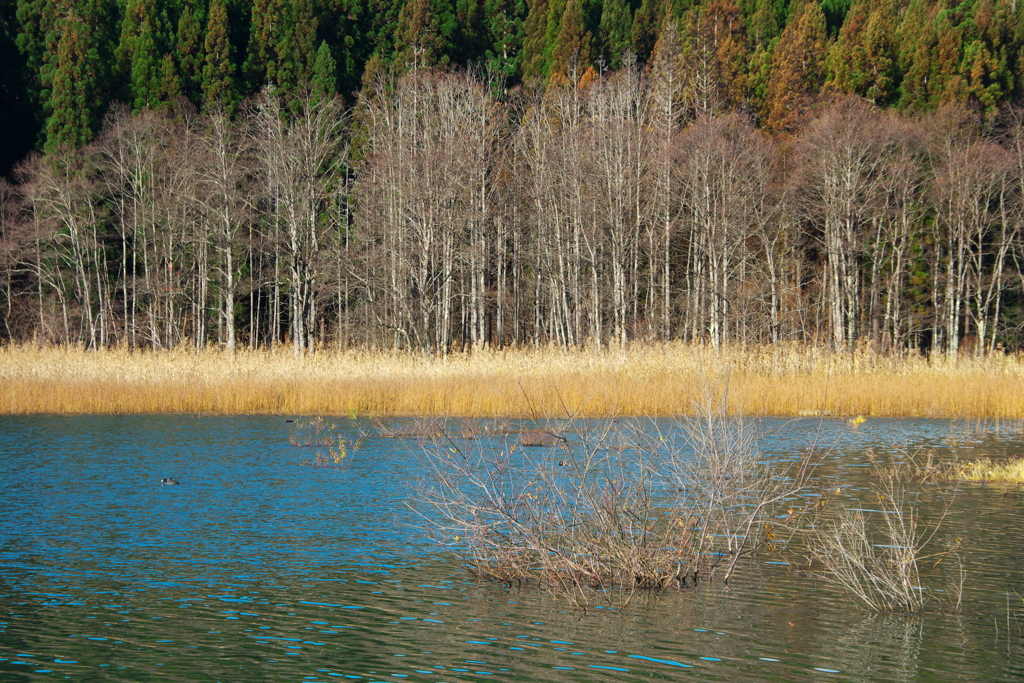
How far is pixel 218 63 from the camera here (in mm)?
47000

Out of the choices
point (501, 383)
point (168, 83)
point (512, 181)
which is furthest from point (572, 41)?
point (501, 383)

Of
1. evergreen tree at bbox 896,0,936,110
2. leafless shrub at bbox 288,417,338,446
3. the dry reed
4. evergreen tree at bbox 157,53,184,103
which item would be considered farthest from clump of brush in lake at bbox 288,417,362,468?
evergreen tree at bbox 896,0,936,110

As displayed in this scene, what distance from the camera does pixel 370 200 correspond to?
35.2 m

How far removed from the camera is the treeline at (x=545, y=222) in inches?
1280

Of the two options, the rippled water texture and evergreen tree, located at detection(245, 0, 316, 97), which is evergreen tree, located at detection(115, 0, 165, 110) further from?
the rippled water texture

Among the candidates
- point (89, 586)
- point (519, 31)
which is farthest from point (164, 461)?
point (519, 31)

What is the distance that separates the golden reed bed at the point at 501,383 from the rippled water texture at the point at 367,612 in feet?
24.6

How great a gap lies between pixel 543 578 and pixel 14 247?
3490cm

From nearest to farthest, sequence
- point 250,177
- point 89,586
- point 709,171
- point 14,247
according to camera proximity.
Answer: point 89,586 < point 709,171 < point 14,247 < point 250,177

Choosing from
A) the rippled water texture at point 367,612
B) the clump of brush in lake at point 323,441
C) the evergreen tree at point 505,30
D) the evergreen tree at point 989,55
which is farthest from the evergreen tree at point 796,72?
the rippled water texture at point 367,612

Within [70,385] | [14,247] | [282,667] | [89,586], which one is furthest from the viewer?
[14,247]

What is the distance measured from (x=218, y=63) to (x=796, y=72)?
1014 inches

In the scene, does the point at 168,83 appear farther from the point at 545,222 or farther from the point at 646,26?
the point at 646,26

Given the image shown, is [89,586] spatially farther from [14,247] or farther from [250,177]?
[250,177]
